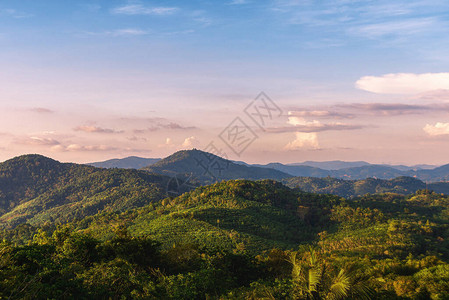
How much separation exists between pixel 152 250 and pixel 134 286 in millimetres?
10344

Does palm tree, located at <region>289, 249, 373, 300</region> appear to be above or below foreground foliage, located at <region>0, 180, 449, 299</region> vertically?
above

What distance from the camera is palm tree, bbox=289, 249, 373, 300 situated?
14.4 m

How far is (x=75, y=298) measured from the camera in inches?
776

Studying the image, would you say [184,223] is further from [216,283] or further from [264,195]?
[216,283]

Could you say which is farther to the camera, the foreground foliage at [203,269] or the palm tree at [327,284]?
the foreground foliage at [203,269]

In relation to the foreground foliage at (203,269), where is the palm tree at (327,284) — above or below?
above

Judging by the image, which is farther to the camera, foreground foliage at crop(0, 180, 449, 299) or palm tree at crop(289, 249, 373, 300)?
foreground foliage at crop(0, 180, 449, 299)

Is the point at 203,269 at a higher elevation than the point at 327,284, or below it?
below

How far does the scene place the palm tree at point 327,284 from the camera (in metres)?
14.4

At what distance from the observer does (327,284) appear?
14977 millimetres

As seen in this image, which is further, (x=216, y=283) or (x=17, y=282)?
(x=216, y=283)

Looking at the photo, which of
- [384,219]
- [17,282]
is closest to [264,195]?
[384,219]

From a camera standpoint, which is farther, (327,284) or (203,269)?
(203,269)

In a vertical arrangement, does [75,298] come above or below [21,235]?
above
